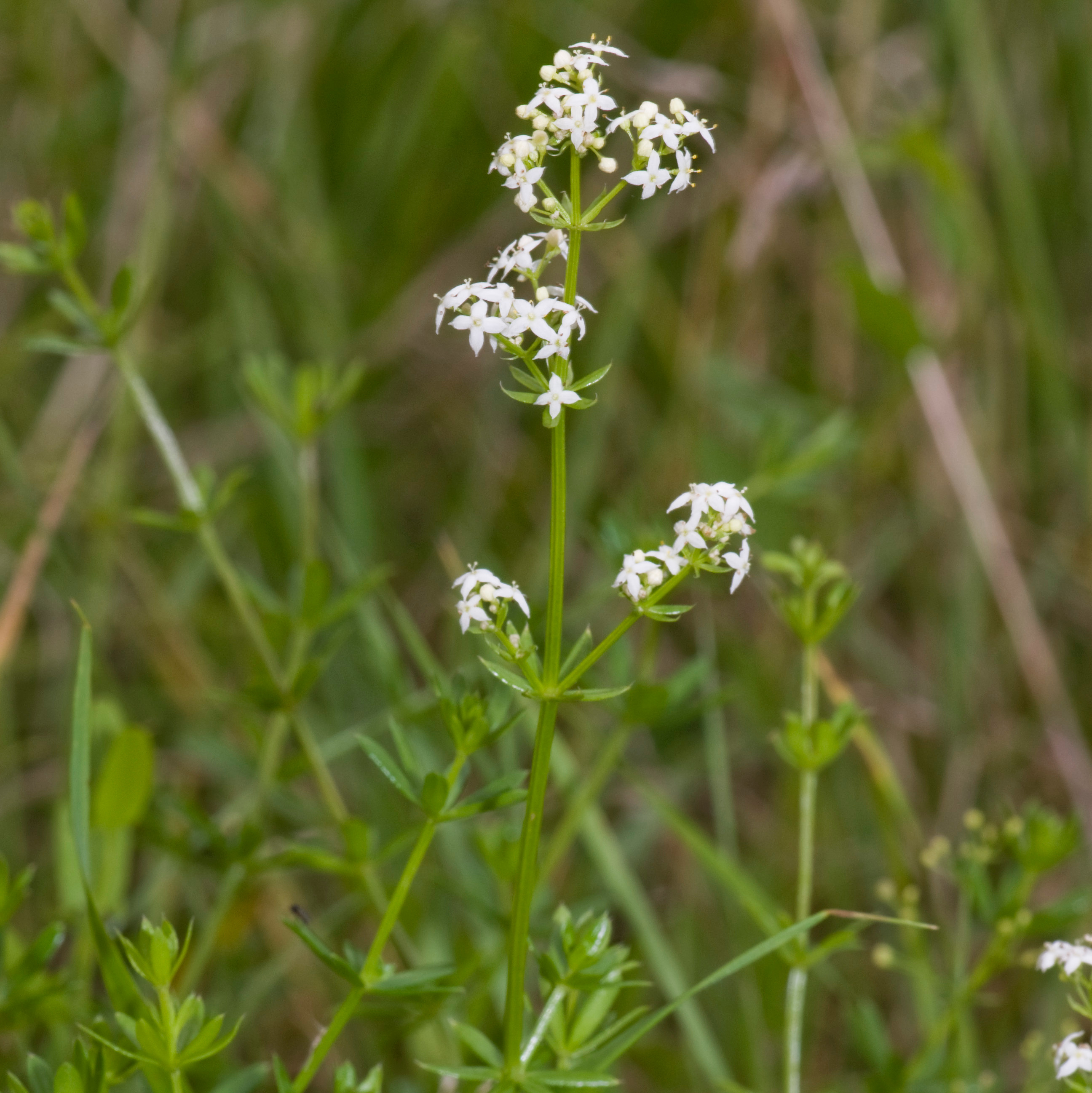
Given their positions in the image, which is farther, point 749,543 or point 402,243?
point 402,243

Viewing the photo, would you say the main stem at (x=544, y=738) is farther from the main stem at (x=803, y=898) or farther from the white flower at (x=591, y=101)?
the main stem at (x=803, y=898)

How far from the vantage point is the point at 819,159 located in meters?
3.72

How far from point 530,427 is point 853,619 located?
118 cm

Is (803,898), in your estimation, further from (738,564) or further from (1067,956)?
(738,564)

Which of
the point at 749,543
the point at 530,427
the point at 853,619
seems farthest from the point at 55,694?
the point at 853,619

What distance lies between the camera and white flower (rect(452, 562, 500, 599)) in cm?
156

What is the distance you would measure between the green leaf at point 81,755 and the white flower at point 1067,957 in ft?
4.42

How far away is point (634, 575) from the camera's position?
153cm

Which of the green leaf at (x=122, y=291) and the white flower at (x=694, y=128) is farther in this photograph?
the green leaf at (x=122, y=291)

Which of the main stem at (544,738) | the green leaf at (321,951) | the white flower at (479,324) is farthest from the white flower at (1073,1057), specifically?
Result: the white flower at (479,324)

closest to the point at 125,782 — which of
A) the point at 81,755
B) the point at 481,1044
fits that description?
the point at 81,755

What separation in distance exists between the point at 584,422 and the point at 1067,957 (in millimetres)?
2432

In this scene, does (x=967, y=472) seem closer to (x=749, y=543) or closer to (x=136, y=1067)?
(x=749, y=543)

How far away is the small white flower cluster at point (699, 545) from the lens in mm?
1527
